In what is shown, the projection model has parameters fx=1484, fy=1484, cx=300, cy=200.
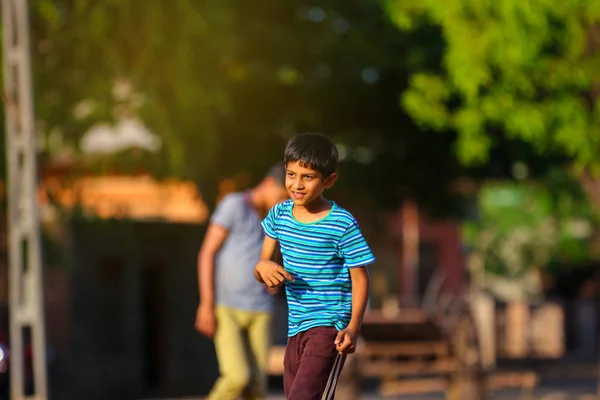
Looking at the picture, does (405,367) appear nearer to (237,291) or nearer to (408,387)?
(408,387)

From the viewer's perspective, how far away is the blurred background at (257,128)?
1482 centimetres

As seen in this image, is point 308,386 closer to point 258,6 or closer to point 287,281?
point 287,281

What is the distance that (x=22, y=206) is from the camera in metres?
13.2

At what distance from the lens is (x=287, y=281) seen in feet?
19.2

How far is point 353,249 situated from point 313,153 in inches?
16.0

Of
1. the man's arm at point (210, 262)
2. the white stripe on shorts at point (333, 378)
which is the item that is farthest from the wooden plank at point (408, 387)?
the white stripe on shorts at point (333, 378)

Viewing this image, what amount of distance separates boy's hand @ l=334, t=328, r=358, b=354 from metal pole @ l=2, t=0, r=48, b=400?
295 inches

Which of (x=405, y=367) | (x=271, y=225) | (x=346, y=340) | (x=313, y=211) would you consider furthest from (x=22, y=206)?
(x=346, y=340)

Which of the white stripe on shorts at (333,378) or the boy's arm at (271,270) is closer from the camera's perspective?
the boy's arm at (271,270)

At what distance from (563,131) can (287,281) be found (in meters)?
9.46

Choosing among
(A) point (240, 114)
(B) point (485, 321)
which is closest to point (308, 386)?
(A) point (240, 114)

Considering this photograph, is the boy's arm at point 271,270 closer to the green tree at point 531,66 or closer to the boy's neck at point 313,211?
the boy's neck at point 313,211

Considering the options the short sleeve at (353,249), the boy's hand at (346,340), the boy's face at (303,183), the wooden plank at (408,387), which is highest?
the boy's face at (303,183)

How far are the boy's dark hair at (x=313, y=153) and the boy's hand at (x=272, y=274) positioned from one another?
41 centimetres
